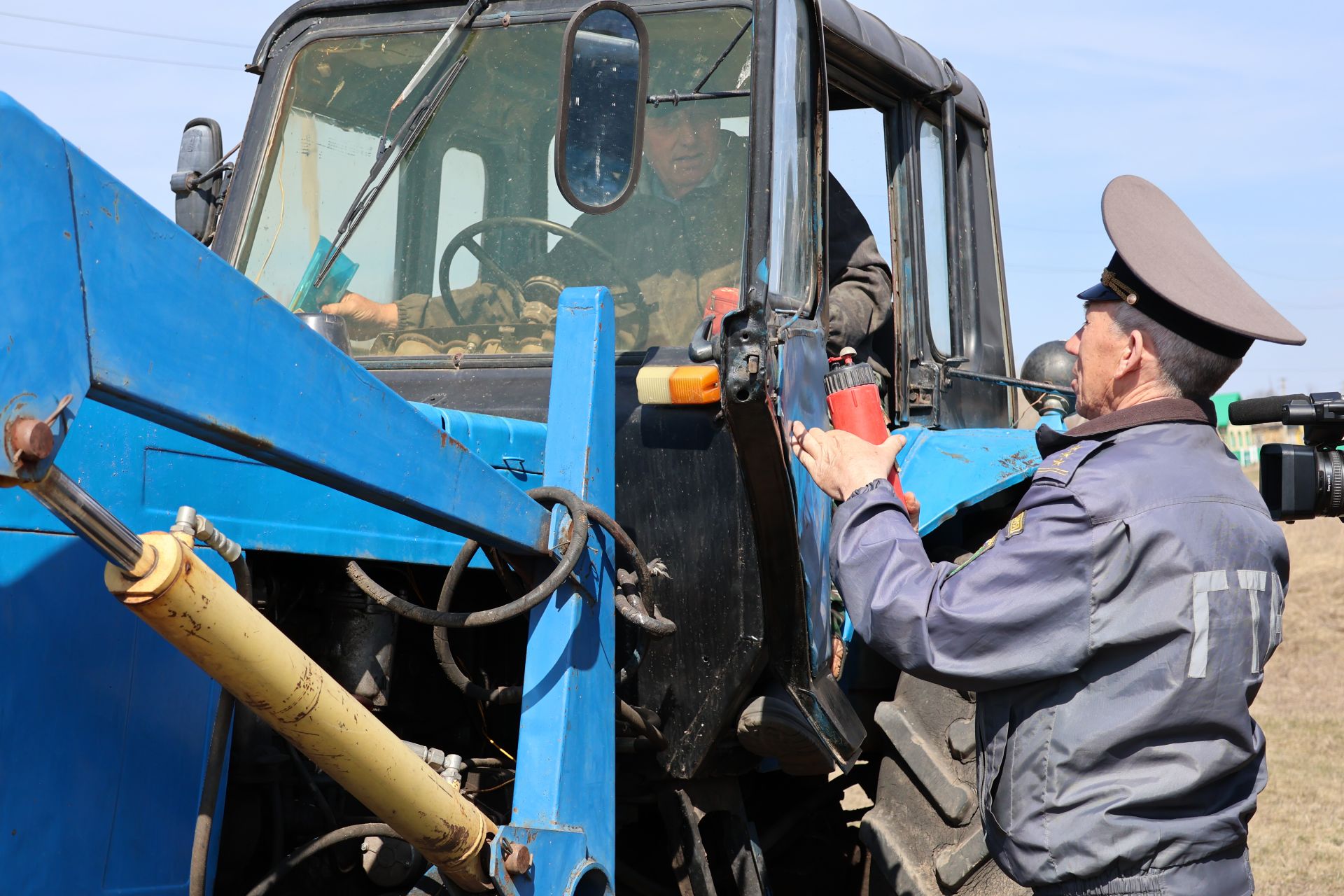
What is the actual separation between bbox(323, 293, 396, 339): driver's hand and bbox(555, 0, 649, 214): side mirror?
0.84 m

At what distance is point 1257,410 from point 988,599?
1363 mm

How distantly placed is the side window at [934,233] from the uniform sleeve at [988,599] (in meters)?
1.77

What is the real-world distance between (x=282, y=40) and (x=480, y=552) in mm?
1510

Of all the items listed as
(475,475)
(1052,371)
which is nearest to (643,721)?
(475,475)

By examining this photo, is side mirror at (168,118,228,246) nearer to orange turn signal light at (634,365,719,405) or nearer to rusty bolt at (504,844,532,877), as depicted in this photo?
orange turn signal light at (634,365,719,405)

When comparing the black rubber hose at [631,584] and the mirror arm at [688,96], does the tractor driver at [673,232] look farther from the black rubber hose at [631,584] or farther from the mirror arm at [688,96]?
the black rubber hose at [631,584]

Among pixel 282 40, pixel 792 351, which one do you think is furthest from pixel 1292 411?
pixel 282 40

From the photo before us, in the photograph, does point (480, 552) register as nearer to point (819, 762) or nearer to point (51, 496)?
point (819, 762)

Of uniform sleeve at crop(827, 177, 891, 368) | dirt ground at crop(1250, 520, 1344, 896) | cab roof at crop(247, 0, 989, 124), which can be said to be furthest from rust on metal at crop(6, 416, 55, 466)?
dirt ground at crop(1250, 520, 1344, 896)

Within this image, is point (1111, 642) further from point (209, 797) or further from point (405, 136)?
point (405, 136)

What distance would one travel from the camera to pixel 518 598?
2.24 metres

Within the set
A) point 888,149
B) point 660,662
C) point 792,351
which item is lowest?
point 660,662

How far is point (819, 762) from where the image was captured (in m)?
2.92

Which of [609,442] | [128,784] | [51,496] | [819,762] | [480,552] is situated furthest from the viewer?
[819,762]
